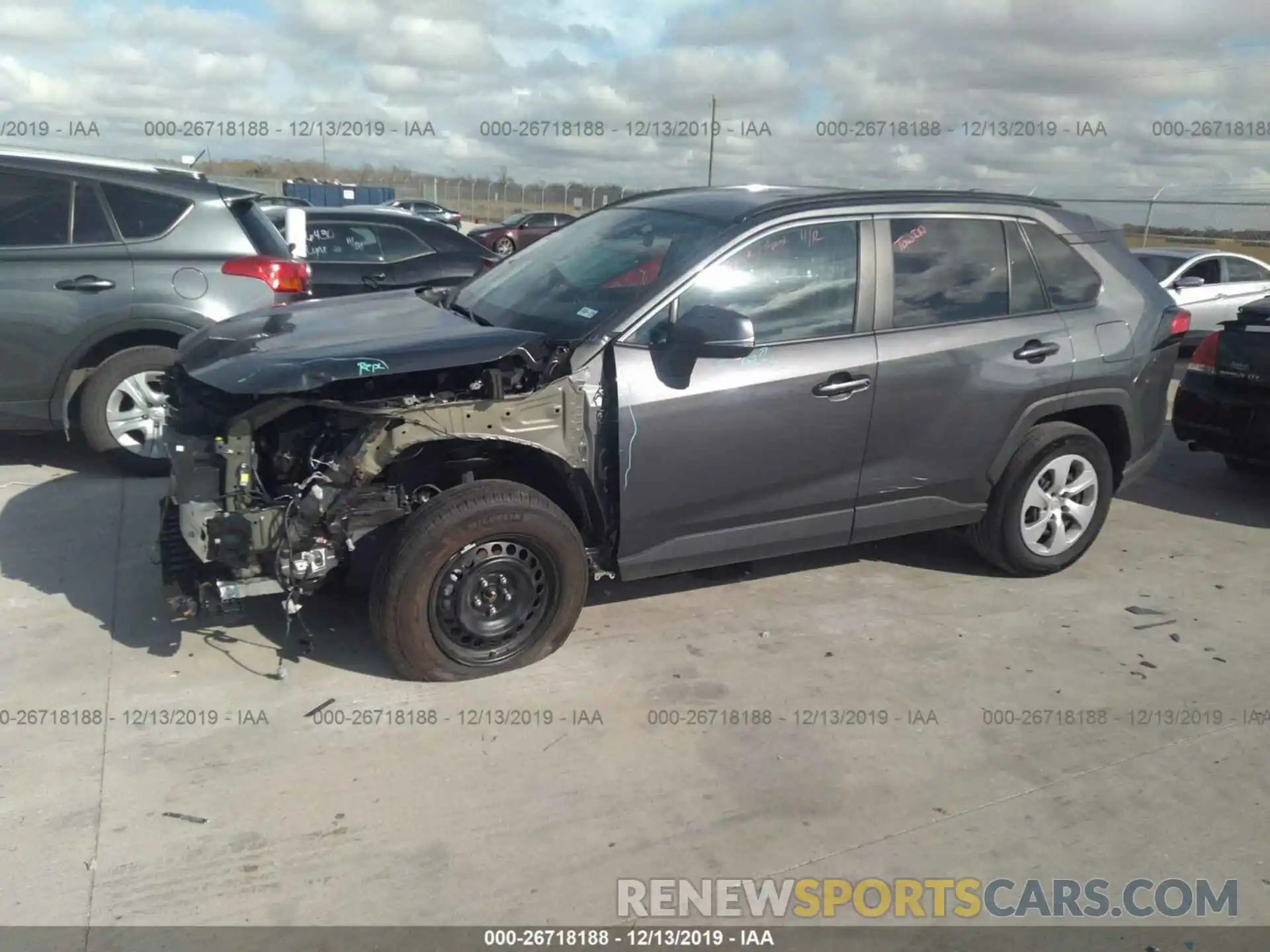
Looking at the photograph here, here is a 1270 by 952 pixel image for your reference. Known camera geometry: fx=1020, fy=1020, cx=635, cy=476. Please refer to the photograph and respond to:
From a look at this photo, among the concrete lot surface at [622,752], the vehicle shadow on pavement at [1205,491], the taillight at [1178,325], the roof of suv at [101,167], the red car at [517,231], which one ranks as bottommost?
the concrete lot surface at [622,752]

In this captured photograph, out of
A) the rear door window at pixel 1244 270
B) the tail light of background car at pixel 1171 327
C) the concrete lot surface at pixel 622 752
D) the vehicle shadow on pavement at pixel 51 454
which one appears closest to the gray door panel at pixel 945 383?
the concrete lot surface at pixel 622 752

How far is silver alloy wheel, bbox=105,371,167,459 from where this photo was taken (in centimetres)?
602

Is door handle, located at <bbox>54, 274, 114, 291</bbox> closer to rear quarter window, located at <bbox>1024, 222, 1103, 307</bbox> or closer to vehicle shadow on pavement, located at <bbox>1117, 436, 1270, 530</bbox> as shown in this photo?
rear quarter window, located at <bbox>1024, 222, 1103, 307</bbox>

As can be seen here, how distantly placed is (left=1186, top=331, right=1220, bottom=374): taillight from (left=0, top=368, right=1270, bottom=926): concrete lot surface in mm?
2100

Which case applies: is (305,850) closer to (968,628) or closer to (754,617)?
(754,617)

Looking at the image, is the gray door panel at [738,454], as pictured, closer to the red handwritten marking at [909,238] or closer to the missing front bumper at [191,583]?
the red handwritten marking at [909,238]

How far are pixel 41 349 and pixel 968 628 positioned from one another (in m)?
5.23

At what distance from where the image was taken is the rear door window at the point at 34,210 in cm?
588

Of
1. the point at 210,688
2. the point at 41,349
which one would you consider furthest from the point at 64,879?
the point at 41,349

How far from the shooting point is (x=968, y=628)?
4.67 metres

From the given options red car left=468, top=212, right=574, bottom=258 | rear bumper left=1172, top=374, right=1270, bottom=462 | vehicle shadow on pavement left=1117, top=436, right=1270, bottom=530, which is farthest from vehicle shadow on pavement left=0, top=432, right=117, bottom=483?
red car left=468, top=212, right=574, bottom=258

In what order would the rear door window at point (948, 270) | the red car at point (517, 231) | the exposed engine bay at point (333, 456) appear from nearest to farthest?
the exposed engine bay at point (333, 456) → the rear door window at point (948, 270) → the red car at point (517, 231)

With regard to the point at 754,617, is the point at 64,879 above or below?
below

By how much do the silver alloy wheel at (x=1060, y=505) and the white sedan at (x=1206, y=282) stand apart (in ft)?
28.0
